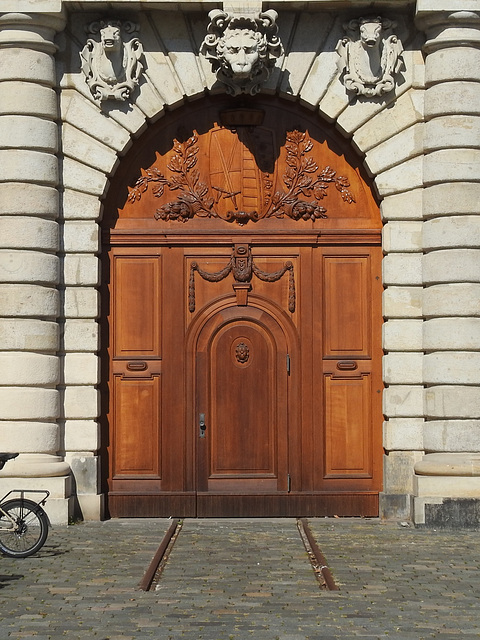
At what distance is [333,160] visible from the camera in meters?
15.6

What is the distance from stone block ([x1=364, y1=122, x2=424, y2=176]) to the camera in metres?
15.1

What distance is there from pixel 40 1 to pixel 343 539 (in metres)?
7.14

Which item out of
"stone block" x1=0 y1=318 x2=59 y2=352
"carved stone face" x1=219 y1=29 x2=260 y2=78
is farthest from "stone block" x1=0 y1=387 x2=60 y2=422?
"carved stone face" x1=219 y1=29 x2=260 y2=78

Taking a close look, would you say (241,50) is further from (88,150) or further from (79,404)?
(79,404)

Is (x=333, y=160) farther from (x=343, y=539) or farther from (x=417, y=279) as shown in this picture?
(x=343, y=539)

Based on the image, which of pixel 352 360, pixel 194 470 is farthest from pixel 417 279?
pixel 194 470

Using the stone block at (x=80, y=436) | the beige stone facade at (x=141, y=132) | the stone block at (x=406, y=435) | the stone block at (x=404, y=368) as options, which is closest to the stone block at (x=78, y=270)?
the beige stone facade at (x=141, y=132)

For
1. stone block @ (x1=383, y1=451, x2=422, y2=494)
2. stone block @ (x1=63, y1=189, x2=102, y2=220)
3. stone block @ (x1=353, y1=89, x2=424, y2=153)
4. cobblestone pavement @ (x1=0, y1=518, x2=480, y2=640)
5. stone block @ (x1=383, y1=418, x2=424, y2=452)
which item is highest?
stone block @ (x1=353, y1=89, x2=424, y2=153)

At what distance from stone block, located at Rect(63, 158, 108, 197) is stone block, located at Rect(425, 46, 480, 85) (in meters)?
4.27

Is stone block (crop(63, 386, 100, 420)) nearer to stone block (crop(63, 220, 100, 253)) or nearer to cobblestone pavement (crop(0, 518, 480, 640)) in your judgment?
cobblestone pavement (crop(0, 518, 480, 640))

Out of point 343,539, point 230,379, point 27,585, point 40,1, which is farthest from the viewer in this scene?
point 230,379

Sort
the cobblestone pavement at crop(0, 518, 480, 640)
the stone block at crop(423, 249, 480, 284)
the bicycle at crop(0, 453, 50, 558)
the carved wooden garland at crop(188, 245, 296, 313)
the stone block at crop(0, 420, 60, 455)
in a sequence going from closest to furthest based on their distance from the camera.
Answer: the cobblestone pavement at crop(0, 518, 480, 640) < the bicycle at crop(0, 453, 50, 558) < the stone block at crop(0, 420, 60, 455) < the stone block at crop(423, 249, 480, 284) < the carved wooden garland at crop(188, 245, 296, 313)

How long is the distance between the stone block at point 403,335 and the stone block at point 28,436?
4171 millimetres

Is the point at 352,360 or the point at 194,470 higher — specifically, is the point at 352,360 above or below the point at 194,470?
above
